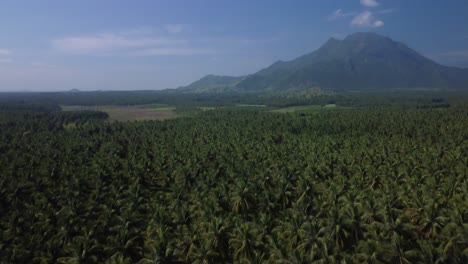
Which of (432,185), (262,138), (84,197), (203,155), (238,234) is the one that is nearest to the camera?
(238,234)

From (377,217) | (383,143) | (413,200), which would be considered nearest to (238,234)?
(377,217)

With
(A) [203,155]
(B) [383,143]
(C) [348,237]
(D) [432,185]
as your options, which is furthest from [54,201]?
(B) [383,143]

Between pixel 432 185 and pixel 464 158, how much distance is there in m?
19.5

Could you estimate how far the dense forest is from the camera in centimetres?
4412

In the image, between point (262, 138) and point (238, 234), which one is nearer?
point (238, 234)

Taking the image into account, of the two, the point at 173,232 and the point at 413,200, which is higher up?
the point at 413,200

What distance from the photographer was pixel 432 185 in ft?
199

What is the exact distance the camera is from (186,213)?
55.4 m

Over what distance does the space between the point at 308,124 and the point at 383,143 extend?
6220 cm

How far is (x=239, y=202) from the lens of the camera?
199 feet

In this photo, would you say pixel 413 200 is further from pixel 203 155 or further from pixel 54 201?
pixel 54 201

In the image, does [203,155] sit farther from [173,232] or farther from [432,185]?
[432,185]

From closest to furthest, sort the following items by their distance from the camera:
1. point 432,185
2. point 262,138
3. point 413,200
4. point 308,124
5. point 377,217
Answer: point 377,217 < point 413,200 < point 432,185 < point 262,138 < point 308,124

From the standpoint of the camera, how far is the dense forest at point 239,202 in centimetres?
4412
